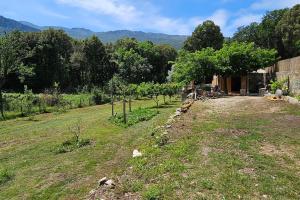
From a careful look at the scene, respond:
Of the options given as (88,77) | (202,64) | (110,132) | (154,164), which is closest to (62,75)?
(88,77)

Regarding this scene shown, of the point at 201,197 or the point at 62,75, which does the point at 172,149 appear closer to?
the point at 201,197

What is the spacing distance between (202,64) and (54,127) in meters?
14.8

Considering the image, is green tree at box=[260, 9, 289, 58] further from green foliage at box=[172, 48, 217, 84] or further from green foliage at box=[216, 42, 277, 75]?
green foliage at box=[172, 48, 217, 84]

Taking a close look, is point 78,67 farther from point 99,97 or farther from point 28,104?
point 28,104

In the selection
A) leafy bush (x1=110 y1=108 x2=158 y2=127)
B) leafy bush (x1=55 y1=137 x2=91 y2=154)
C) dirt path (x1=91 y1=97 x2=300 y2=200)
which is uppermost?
dirt path (x1=91 y1=97 x2=300 y2=200)

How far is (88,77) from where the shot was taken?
63156 mm

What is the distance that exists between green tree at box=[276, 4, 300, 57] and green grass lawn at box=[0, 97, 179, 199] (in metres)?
33.4

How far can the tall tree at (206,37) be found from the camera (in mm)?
52250

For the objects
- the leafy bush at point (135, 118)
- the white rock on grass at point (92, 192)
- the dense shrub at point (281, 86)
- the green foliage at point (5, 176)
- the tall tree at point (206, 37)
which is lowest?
the green foliage at point (5, 176)

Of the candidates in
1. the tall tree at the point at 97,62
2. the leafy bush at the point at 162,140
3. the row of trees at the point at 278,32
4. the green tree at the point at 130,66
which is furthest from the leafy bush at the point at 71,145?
the tall tree at the point at 97,62

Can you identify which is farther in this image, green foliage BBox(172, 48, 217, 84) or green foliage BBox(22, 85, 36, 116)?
green foliage BBox(172, 48, 217, 84)

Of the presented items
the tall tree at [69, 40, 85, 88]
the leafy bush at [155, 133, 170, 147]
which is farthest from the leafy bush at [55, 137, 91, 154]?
the tall tree at [69, 40, 85, 88]

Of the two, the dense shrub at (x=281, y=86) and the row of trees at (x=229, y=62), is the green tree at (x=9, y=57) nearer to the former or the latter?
the row of trees at (x=229, y=62)

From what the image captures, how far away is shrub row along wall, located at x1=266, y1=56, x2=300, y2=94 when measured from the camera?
24.5 metres
